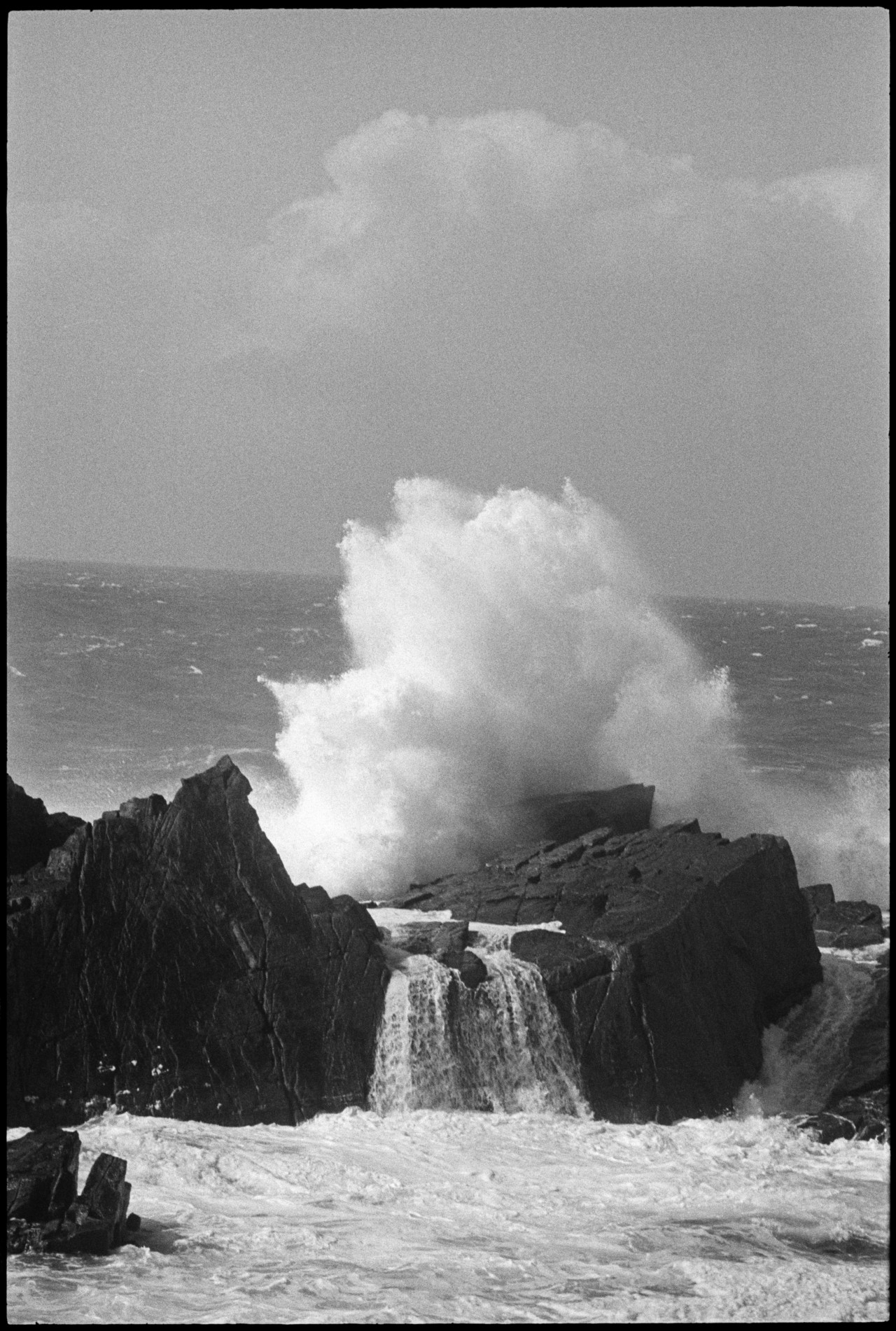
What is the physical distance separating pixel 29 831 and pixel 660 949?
5693 mm

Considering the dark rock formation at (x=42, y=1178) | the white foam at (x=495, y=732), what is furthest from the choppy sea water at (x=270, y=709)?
the dark rock formation at (x=42, y=1178)

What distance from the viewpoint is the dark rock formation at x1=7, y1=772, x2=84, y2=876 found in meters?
12.4

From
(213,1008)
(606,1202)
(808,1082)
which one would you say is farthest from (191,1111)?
(808,1082)

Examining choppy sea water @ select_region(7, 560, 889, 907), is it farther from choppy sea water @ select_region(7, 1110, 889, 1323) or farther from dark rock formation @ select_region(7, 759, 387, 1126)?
choppy sea water @ select_region(7, 1110, 889, 1323)

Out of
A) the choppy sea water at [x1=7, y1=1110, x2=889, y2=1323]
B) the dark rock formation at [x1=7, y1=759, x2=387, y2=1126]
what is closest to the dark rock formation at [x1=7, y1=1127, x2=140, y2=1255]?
the choppy sea water at [x1=7, y1=1110, x2=889, y2=1323]

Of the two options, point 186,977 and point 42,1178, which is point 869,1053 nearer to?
point 186,977

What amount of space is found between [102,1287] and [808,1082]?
24.5 ft

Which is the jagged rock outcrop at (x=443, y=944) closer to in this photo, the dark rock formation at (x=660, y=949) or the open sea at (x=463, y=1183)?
the dark rock formation at (x=660, y=949)

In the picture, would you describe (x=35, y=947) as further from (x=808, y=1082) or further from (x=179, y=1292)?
(x=808, y=1082)

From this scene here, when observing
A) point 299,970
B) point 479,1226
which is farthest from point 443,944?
point 479,1226

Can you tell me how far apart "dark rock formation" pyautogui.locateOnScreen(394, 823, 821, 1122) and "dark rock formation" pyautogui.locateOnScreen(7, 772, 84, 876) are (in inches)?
164

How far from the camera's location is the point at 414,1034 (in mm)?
12906

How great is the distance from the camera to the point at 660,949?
13484 millimetres

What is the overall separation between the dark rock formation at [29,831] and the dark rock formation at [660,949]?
13.6 feet
